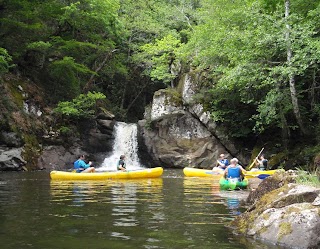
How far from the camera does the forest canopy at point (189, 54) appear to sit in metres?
16.1

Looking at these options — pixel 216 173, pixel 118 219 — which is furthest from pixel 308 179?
pixel 216 173

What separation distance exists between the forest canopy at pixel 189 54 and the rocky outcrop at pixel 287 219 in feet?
30.3

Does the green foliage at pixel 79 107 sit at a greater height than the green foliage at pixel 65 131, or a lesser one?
greater

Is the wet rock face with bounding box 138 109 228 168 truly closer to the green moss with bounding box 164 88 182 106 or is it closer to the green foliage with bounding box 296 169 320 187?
the green moss with bounding box 164 88 182 106

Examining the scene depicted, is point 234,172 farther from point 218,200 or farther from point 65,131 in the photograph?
point 65,131

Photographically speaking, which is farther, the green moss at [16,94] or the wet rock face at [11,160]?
the green moss at [16,94]

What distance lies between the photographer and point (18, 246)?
188 inches

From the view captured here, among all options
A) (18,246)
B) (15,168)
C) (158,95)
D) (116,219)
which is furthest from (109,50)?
(18,246)

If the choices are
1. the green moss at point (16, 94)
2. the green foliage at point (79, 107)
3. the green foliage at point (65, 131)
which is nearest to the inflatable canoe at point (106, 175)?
the green foliage at point (65, 131)

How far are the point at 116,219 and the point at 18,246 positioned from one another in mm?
2068

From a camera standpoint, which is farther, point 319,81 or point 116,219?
point 319,81

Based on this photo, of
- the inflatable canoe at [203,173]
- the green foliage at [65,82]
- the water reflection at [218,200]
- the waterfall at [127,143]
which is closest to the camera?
the water reflection at [218,200]

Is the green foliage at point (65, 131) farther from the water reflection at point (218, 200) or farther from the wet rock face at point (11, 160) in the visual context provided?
the water reflection at point (218, 200)

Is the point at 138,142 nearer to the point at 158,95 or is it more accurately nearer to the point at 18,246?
the point at 158,95
